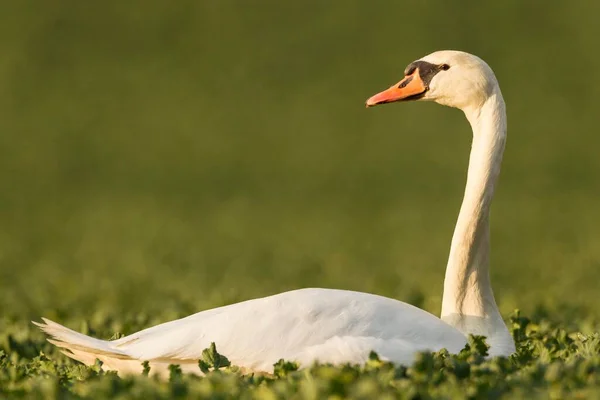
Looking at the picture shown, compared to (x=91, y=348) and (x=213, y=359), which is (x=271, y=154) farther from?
(x=213, y=359)

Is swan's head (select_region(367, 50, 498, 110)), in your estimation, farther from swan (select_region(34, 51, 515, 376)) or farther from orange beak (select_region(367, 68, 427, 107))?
swan (select_region(34, 51, 515, 376))

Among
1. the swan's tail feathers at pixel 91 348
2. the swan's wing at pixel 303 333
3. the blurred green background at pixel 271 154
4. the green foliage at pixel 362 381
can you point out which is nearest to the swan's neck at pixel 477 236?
the swan's wing at pixel 303 333

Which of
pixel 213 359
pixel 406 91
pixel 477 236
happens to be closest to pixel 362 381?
pixel 213 359

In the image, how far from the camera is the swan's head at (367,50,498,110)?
7672 mm

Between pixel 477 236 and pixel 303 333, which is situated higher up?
pixel 477 236

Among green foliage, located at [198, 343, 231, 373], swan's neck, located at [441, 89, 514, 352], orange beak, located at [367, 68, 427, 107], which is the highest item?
orange beak, located at [367, 68, 427, 107]

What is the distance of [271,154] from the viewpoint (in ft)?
118

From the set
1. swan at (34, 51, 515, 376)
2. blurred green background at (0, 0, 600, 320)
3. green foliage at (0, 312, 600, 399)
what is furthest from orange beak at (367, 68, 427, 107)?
blurred green background at (0, 0, 600, 320)

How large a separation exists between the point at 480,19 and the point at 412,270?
28.6 meters

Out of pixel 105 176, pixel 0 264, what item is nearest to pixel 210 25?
pixel 105 176

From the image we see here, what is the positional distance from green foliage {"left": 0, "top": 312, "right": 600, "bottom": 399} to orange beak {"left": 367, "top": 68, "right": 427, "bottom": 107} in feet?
7.55

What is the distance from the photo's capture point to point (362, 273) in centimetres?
1542

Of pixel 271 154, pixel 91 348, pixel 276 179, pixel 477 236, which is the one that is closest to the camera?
pixel 91 348

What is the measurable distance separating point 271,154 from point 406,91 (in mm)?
27902
